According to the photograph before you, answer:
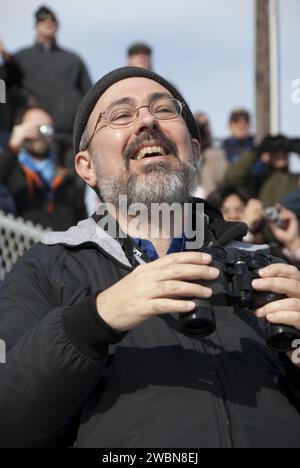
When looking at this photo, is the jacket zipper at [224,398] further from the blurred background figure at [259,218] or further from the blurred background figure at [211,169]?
the blurred background figure at [211,169]

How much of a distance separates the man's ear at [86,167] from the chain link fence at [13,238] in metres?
2.41

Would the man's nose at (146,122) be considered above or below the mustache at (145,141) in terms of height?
above

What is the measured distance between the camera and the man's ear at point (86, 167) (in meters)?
3.53

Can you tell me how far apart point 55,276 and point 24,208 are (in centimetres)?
375

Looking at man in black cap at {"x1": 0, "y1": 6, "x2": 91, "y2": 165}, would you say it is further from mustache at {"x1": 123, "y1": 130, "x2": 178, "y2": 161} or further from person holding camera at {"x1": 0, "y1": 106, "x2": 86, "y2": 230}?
mustache at {"x1": 123, "y1": 130, "x2": 178, "y2": 161}

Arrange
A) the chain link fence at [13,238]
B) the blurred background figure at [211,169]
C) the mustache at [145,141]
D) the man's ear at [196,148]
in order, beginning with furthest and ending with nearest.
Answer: the blurred background figure at [211,169]
the chain link fence at [13,238]
the man's ear at [196,148]
the mustache at [145,141]

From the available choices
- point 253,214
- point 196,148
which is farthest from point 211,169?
point 196,148

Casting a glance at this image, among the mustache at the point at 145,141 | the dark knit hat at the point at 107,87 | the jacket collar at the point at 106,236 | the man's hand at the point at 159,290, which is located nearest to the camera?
the man's hand at the point at 159,290

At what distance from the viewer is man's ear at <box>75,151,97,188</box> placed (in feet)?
11.6

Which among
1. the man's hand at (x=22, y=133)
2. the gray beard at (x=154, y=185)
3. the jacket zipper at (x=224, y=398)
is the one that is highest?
the gray beard at (x=154, y=185)

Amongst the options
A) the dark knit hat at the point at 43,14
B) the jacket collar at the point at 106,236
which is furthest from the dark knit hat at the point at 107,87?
the dark knit hat at the point at 43,14

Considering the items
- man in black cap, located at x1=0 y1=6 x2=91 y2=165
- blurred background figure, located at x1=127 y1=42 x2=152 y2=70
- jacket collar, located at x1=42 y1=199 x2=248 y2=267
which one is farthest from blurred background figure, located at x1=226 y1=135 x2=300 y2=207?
jacket collar, located at x1=42 y1=199 x2=248 y2=267

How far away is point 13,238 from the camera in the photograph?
6.18m
